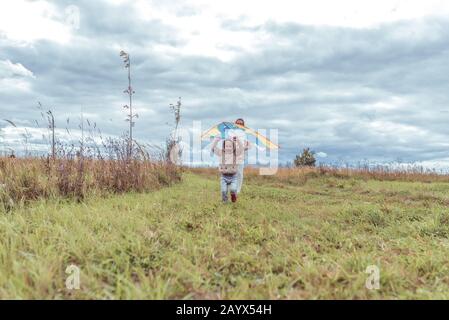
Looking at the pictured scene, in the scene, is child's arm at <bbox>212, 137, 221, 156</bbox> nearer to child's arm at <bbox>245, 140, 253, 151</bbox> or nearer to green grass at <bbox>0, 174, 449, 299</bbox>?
child's arm at <bbox>245, 140, 253, 151</bbox>

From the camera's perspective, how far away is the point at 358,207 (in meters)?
8.66

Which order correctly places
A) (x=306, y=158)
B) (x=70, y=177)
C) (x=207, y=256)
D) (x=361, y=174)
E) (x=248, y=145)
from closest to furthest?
(x=207, y=256) < (x=70, y=177) < (x=248, y=145) < (x=361, y=174) < (x=306, y=158)

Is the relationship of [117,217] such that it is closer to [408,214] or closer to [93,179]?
[93,179]

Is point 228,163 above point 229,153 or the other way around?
the other way around

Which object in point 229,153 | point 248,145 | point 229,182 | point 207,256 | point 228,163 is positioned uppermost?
point 248,145

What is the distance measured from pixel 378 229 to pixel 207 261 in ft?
13.5

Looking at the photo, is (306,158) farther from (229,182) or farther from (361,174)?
(229,182)

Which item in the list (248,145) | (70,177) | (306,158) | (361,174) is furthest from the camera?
(306,158)

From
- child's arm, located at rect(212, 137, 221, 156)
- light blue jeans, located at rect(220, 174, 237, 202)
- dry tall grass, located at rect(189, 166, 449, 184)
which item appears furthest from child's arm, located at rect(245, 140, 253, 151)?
dry tall grass, located at rect(189, 166, 449, 184)

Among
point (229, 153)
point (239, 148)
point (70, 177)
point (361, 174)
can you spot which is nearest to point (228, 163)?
point (229, 153)

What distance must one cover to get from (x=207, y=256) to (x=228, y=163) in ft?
17.4

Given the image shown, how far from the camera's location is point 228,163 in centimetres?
970

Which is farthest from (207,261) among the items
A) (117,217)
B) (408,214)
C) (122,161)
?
(122,161)
